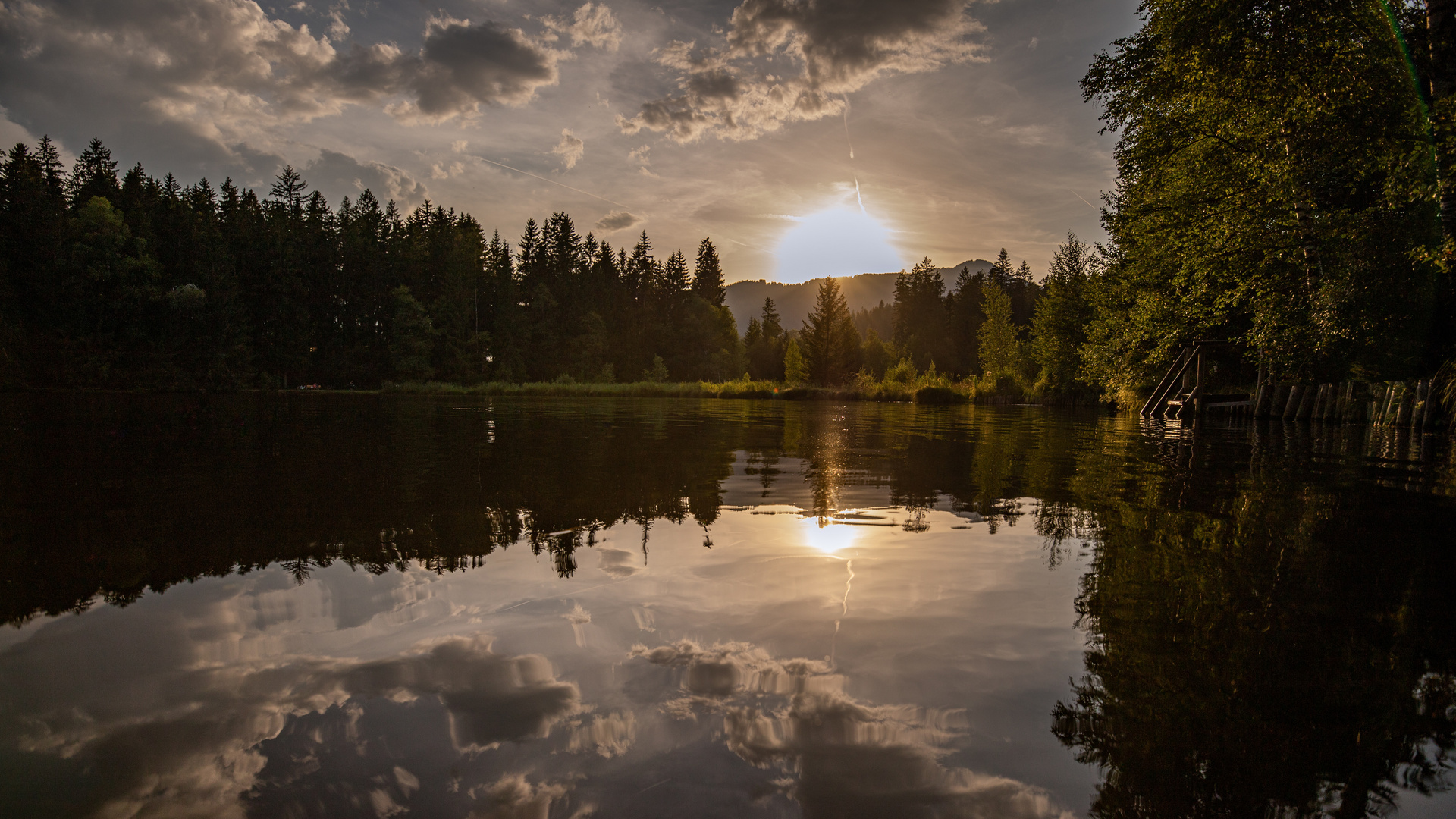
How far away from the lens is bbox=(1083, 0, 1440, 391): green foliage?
15.1 metres

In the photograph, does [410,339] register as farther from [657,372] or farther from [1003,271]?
[1003,271]

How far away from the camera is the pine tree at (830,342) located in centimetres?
8162

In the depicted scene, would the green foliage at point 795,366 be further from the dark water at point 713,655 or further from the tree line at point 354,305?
the dark water at point 713,655

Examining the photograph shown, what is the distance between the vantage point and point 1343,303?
1554 centimetres

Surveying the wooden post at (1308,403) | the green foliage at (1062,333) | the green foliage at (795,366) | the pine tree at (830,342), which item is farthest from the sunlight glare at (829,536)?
the green foliage at (795,366)

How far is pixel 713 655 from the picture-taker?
2514 millimetres

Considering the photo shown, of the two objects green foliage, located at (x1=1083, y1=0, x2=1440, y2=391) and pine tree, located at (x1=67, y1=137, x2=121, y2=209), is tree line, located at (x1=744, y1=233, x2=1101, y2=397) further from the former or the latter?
pine tree, located at (x1=67, y1=137, x2=121, y2=209)

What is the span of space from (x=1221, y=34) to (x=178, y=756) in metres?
22.0

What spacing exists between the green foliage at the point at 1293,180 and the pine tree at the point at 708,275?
290 feet

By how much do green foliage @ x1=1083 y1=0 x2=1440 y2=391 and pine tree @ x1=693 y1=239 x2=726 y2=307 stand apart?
290ft

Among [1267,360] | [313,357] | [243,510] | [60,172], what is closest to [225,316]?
[313,357]

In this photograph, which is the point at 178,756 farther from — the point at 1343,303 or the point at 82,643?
the point at 1343,303

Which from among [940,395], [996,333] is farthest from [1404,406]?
[996,333]

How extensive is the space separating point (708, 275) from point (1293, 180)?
9579 cm
